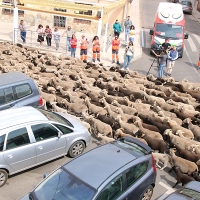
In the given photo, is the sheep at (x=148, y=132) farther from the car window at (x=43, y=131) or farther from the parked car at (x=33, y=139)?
the car window at (x=43, y=131)

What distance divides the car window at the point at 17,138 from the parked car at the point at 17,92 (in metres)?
2.29

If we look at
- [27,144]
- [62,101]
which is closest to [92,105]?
[62,101]

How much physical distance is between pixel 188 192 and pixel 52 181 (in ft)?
9.57

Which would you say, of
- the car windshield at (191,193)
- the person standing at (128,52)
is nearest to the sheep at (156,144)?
the car windshield at (191,193)

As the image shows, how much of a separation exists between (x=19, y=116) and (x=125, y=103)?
217 inches

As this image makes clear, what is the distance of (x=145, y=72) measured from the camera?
19.8 m

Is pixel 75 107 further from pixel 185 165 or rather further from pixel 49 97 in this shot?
pixel 185 165

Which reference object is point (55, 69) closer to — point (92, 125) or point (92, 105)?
point (92, 105)

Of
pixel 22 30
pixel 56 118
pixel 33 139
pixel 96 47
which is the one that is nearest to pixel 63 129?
pixel 56 118

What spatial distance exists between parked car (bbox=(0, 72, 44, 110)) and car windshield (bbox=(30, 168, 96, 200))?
179 inches

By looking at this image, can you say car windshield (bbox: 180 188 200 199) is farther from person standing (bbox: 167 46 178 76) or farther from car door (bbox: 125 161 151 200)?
person standing (bbox: 167 46 178 76)

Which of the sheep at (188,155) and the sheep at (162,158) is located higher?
the sheep at (188,155)

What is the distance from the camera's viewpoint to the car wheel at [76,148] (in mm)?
9645

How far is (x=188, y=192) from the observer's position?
685 centimetres
